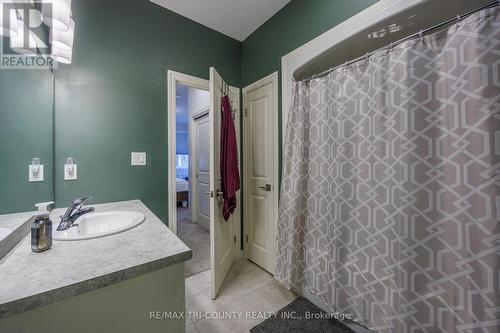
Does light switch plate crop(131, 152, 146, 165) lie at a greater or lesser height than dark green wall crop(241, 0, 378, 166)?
lesser

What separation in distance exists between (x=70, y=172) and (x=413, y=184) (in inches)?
85.2

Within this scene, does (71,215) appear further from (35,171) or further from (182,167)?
(182,167)

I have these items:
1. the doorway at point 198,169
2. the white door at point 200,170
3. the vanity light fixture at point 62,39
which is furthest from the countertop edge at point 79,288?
the white door at point 200,170

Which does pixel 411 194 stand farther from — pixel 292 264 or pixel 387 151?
pixel 292 264

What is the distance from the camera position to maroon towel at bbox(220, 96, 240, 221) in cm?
181

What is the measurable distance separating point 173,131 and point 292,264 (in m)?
1.60

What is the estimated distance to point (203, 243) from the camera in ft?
9.05

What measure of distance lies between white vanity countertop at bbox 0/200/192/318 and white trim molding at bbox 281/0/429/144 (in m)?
1.35

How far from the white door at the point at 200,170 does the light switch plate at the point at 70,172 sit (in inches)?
72.4

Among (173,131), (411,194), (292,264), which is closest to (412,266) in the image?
(411,194)

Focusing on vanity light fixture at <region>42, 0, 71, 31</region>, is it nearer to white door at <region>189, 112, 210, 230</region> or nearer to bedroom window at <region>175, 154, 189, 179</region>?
white door at <region>189, 112, 210, 230</region>

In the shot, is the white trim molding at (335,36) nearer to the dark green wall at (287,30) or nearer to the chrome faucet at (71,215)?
the dark green wall at (287,30)

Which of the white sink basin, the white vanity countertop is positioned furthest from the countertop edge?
the white sink basin

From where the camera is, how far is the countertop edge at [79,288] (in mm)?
489
